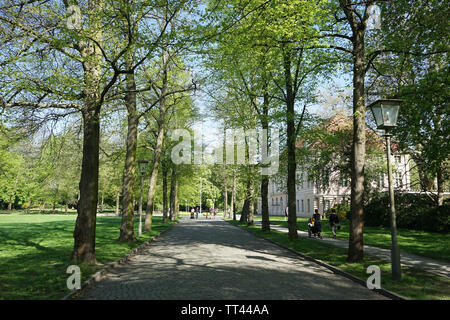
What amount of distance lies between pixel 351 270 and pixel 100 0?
33.7 feet

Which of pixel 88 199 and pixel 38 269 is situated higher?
pixel 88 199

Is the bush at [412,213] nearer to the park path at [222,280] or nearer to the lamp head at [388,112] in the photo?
the park path at [222,280]

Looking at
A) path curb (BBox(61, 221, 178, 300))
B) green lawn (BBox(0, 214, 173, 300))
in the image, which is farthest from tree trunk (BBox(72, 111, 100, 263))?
path curb (BBox(61, 221, 178, 300))

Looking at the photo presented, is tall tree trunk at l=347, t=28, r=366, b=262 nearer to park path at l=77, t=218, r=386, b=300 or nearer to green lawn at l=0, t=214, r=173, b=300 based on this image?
park path at l=77, t=218, r=386, b=300

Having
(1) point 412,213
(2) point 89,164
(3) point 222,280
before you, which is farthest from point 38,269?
(1) point 412,213

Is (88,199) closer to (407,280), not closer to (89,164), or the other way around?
(89,164)

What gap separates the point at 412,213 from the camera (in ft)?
82.7

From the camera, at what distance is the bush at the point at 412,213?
74.0 ft

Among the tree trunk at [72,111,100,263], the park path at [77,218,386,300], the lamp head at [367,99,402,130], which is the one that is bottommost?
the park path at [77,218,386,300]

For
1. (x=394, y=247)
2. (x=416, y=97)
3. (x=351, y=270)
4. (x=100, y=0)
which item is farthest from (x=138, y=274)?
(x=416, y=97)

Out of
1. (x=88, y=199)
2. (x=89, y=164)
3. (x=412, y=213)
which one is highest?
(x=89, y=164)

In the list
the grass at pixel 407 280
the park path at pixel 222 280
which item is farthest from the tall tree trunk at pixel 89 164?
the grass at pixel 407 280

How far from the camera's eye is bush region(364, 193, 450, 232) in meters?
22.6

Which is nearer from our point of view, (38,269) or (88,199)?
(38,269)
